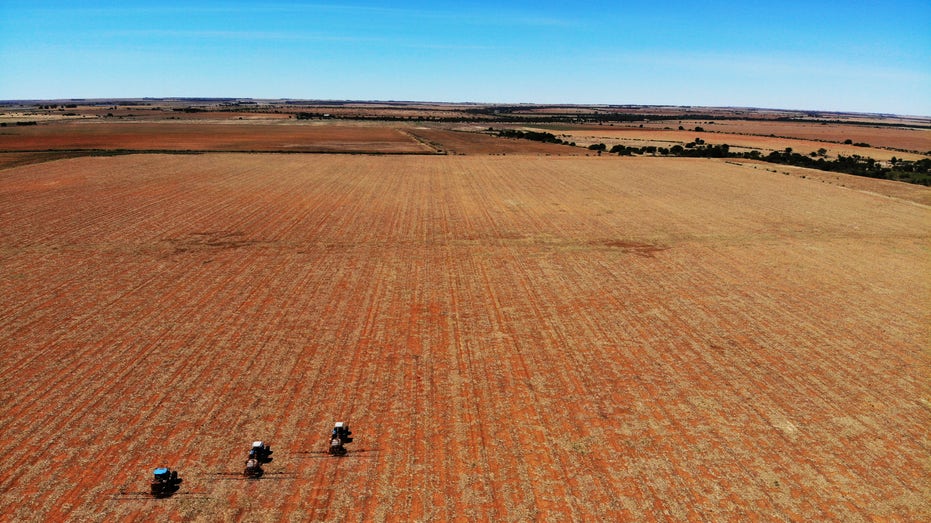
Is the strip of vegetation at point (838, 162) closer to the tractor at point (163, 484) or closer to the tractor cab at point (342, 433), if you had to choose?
the tractor cab at point (342, 433)

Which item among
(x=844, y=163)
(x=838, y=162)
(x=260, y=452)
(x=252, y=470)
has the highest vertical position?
(x=838, y=162)

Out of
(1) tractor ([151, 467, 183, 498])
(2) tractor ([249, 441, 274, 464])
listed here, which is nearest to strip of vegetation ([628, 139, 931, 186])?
(2) tractor ([249, 441, 274, 464])

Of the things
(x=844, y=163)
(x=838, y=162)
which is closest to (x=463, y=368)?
(x=844, y=163)

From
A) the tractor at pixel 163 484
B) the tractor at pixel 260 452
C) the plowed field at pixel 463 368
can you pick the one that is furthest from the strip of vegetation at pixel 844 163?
the tractor at pixel 163 484

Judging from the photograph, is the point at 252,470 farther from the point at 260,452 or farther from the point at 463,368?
the point at 463,368

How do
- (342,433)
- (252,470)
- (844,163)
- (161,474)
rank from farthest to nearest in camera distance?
(844,163)
(342,433)
(252,470)
(161,474)

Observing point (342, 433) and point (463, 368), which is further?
point (463, 368)

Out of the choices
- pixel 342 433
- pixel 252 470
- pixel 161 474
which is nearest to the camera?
pixel 161 474
